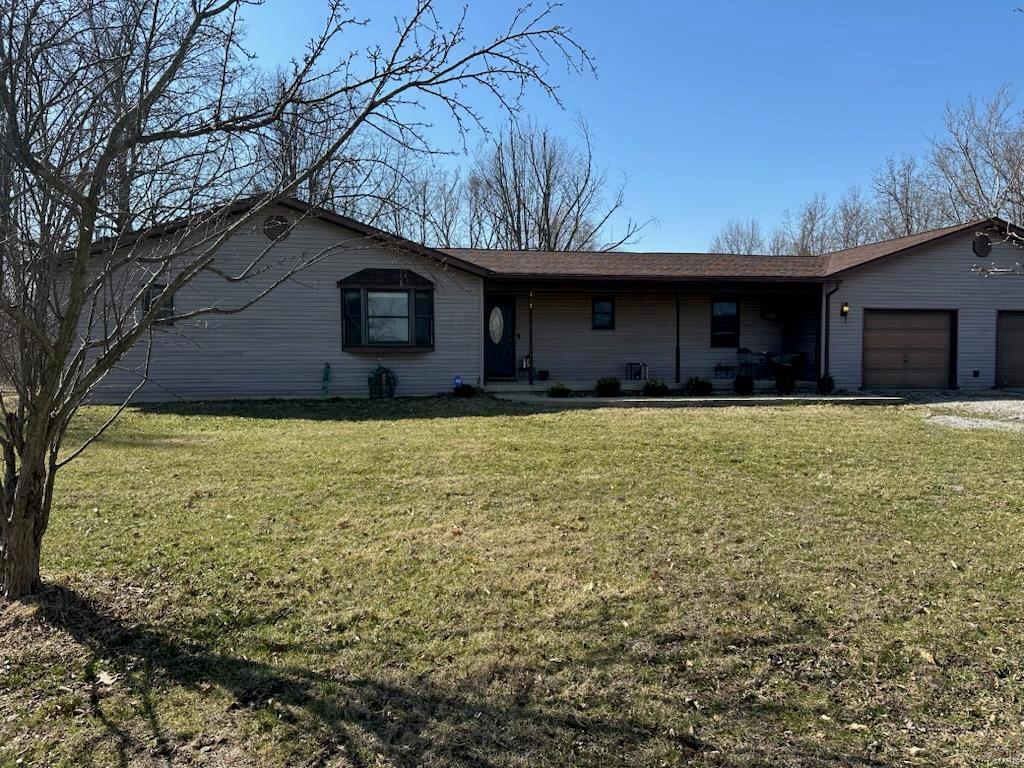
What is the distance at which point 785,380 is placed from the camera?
49.3 ft

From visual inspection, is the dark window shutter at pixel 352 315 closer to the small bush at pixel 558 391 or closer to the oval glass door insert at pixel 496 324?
the oval glass door insert at pixel 496 324

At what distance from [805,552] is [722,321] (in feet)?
44.3

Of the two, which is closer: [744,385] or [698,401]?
[698,401]

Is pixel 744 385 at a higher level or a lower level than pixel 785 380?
lower

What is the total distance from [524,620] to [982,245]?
17.2 metres

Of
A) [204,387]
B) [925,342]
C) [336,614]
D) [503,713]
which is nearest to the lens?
[503,713]

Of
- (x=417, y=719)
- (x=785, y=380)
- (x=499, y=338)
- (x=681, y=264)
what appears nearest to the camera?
(x=417, y=719)

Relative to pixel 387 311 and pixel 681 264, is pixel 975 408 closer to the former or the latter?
pixel 681 264

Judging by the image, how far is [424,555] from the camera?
4480mm

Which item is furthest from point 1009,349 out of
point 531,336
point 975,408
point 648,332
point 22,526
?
point 22,526

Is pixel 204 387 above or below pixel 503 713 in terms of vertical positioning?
above

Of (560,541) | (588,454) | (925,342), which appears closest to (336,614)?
(560,541)

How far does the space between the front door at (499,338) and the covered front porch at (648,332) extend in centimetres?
2

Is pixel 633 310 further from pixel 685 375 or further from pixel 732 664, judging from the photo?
pixel 732 664
